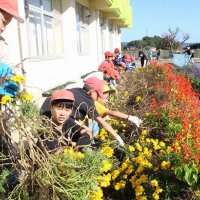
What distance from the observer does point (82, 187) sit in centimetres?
188

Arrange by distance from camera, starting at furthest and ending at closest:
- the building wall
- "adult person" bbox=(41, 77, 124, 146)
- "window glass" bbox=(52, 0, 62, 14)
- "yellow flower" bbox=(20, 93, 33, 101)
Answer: "window glass" bbox=(52, 0, 62, 14) < the building wall < "adult person" bbox=(41, 77, 124, 146) < "yellow flower" bbox=(20, 93, 33, 101)

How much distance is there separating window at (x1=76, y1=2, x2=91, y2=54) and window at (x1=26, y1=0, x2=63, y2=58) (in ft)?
7.88

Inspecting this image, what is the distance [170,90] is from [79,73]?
6485 mm

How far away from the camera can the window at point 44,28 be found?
824 centimetres

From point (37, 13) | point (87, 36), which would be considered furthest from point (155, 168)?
point (87, 36)

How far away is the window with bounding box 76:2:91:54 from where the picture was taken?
1349 cm

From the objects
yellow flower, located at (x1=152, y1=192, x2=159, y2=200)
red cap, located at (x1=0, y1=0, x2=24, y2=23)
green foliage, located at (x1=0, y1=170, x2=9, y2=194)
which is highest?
red cap, located at (x1=0, y1=0, x2=24, y2=23)

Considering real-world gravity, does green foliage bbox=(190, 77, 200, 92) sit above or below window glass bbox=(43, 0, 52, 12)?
below

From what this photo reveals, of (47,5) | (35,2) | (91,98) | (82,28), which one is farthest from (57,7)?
(91,98)

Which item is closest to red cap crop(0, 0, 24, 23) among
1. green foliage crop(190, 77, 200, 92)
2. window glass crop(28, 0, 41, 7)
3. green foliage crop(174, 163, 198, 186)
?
green foliage crop(174, 163, 198, 186)

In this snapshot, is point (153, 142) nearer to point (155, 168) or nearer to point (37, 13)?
point (155, 168)

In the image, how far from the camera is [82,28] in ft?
47.5

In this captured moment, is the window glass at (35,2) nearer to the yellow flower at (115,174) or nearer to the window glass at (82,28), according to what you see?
the window glass at (82,28)

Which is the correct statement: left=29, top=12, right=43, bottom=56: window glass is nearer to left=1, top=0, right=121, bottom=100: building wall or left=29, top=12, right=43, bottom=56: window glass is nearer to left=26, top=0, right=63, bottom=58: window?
left=26, top=0, right=63, bottom=58: window
